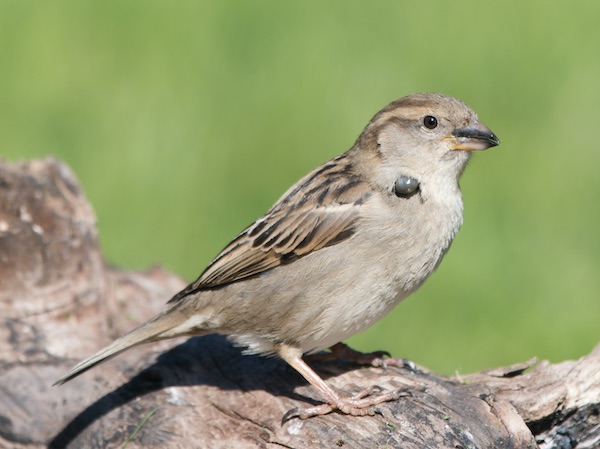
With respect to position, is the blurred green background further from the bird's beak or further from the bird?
the bird's beak

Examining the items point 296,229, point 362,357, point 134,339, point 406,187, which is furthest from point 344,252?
point 134,339

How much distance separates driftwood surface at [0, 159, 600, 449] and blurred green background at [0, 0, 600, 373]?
2.30 m

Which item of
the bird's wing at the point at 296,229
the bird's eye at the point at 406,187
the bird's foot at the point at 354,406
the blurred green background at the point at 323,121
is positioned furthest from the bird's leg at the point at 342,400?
the blurred green background at the point at 323,121

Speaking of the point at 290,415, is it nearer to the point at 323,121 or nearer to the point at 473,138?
the point at 473,138

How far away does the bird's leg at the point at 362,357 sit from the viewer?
5.91 metres

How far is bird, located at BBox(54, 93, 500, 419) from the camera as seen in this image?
5.55 m

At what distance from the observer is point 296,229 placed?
5.71 meters

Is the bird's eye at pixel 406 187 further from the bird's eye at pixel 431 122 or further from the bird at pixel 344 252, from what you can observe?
the bird's eye at pixel 431 122

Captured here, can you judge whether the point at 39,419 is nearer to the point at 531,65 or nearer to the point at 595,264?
the point at 595,264

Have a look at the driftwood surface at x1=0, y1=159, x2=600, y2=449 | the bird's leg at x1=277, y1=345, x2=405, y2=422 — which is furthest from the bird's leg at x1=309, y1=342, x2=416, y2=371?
the bird's leg at x1=277, y1=345, x2=405, y2=422

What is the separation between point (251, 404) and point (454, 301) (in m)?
3.31

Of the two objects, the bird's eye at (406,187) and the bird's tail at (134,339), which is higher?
the bird's eye at (406,187)

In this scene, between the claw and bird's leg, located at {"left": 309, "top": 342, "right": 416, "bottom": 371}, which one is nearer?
the claw

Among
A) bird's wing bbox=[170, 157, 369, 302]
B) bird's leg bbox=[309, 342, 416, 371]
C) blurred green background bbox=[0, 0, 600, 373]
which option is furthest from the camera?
blurred green background bbox=[0, 0, 600, 373]
